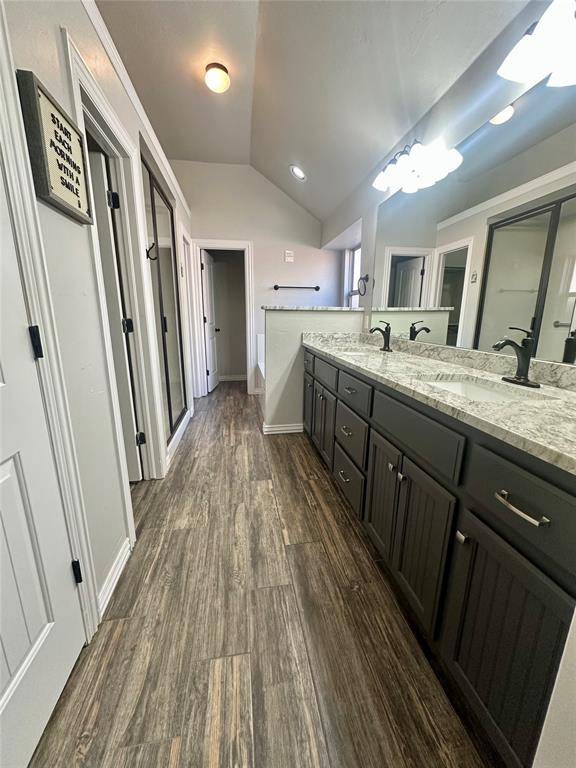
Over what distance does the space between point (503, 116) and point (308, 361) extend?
6.04 ft

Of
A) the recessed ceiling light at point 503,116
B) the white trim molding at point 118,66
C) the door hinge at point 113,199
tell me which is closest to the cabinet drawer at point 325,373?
the recessed ceiling light at point 503,116

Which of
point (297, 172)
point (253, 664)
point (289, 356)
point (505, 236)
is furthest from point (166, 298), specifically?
point (253, 664)

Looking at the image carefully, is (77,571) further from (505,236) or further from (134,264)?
(505,236)

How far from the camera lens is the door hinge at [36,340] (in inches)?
32.6

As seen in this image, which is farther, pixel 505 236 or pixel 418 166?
pixel 418 166

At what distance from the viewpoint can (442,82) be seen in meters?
1.66

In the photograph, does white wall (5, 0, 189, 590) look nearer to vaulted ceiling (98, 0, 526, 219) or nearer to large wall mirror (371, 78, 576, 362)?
vaulted ceiling (98, 0, 526, 219)

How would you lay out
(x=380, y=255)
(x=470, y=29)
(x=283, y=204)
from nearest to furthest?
1. (x=470, y=29)
2. (x=380, y=255)
3. (x=283, y=204)

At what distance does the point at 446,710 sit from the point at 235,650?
673 millimetres

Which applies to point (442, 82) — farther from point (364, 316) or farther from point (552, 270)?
point (364, 316)

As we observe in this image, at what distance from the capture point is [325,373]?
7.07ft

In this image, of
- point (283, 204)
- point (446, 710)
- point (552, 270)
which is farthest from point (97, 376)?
point (283, 204)

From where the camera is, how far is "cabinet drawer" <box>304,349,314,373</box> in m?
2.54

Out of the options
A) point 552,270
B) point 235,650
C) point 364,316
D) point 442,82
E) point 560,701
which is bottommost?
point 235,650
